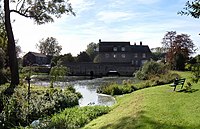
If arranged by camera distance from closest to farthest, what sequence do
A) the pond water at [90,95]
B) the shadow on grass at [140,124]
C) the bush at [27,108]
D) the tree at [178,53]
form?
the shadow on grass at [140,124] → the bush at [27,108] → the pond water at [90,95] → the tree at [178,53]

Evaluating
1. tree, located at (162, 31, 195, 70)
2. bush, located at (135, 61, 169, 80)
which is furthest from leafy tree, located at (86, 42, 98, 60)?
bush, located at (135, 61, 169, 80)

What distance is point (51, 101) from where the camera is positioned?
726 inches

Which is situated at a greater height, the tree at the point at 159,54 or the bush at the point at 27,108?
the tree at the point at 159,54

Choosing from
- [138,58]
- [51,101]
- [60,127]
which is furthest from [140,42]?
[60,127]

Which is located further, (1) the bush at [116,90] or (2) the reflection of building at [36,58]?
(2) the reflection of building at [36,58]

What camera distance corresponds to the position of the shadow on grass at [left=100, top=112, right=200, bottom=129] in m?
9.85

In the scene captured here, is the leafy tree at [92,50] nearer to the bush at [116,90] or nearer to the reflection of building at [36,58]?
the reflection of building at [36,58]

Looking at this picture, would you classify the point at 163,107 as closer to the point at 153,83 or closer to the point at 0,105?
the point at 0,105

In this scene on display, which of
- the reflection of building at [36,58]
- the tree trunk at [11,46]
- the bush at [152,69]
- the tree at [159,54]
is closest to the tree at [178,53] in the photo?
the bush at [152,69]

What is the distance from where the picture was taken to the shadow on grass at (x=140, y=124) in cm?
985

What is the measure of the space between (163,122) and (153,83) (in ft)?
72.5

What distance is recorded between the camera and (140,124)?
34.2 feet

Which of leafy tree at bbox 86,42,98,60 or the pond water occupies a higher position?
leafy tree at bbox 86,42,98,60

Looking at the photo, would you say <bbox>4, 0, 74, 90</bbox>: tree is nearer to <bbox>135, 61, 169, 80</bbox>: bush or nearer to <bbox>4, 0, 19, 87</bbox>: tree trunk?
<bbox>4, 0, 19, 87</bbox>: tree trunk
